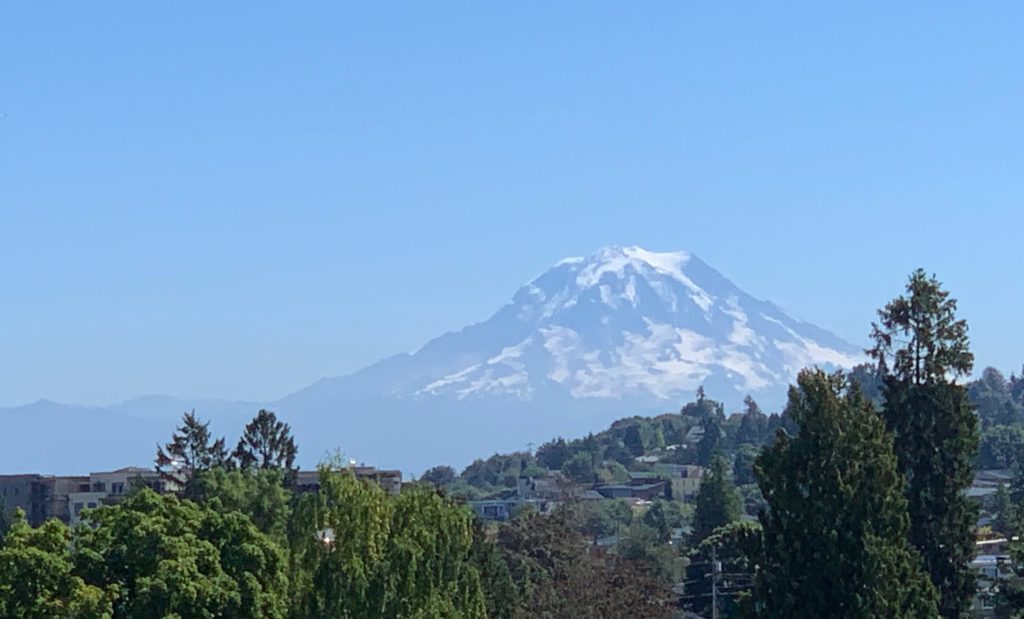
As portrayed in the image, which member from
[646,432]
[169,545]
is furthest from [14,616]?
[646,432]

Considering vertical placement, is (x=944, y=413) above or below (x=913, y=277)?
below

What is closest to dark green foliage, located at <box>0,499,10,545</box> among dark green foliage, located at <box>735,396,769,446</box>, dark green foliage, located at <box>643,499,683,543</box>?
dark green foliage, located at <box>643,499,683,543</box>

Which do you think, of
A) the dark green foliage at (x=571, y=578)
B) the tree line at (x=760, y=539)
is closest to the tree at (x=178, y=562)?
the tree line at (x=760, y=539)

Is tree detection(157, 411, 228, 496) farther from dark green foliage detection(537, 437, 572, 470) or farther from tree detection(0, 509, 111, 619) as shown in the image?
dark green foliage detection(537, 437, 572, 470)

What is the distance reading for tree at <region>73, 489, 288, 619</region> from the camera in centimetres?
3061

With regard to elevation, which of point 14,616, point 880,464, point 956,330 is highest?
point 956,330

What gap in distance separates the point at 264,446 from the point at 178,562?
94.2 ft

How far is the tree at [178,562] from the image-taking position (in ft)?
100

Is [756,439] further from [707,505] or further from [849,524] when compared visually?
[849,524]

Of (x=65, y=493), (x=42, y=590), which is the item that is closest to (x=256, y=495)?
(x=42, y=590)

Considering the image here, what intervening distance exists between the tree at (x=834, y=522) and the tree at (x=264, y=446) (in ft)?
99.1

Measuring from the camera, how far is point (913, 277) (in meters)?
35.8

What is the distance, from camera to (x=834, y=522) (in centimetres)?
3088

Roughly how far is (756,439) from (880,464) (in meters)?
146
